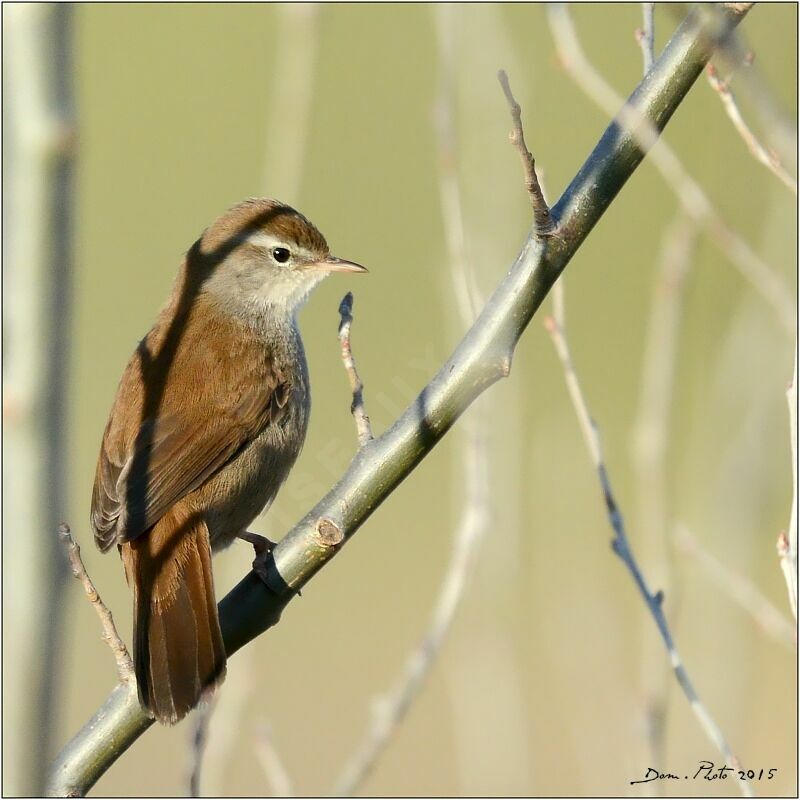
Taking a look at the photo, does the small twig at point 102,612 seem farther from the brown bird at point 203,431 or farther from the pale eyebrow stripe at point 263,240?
the pale eyebrow stripe at point 263,240

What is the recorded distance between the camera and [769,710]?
4.50 metres

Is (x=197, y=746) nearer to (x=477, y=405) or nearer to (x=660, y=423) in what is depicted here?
(x=477, y=405)

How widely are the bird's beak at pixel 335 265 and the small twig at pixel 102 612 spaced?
1.92m

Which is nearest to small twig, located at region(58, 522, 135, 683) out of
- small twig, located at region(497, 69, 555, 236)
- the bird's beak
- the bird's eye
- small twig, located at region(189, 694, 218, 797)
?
small twig, located at region(189, 694, 218, 797)

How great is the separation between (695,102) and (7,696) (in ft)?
15.5

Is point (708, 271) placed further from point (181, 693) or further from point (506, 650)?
point (181, 693)

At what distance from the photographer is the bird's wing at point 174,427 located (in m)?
3.08

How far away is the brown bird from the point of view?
2791 millimetres

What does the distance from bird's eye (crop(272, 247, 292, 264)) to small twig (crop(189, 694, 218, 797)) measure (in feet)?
6.31

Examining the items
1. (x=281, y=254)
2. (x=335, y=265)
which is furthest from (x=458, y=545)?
(x=281, y=254)

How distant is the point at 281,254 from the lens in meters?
4.09

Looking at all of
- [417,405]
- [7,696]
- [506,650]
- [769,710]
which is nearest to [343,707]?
[769,710]

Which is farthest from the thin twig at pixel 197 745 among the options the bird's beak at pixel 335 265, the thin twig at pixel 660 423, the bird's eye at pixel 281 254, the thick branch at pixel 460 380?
the bird's eye at pixel 281 254

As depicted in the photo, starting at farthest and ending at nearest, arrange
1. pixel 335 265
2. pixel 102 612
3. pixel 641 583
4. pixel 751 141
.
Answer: pixel 335 265, pixel 641 583, pixel 751 141, pixel 102 612
